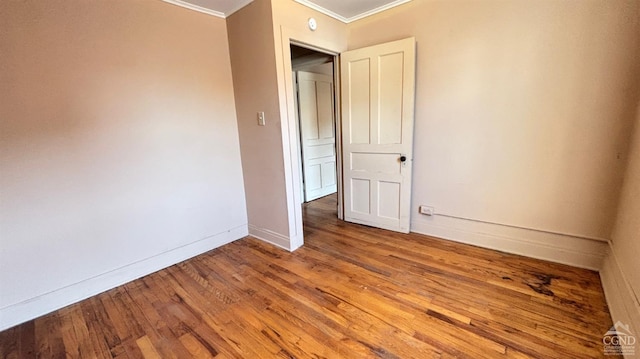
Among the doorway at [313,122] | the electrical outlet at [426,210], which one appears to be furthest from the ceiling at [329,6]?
the electrical outlet at [426,210]

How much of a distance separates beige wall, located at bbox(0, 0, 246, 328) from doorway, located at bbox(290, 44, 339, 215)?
150cm

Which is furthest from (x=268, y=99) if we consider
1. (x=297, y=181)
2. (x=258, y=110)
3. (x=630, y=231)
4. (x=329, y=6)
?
(x=630, y=231)

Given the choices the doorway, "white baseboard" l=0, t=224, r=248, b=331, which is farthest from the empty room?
the doorway

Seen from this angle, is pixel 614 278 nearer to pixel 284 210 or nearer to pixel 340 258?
pixel 340 258

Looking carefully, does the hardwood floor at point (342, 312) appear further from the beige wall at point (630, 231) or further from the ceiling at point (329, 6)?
the ceiling at point (329, 6)

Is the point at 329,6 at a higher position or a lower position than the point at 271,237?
higher

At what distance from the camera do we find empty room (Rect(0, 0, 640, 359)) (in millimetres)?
1689

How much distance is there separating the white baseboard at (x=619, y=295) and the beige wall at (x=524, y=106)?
0.96ft

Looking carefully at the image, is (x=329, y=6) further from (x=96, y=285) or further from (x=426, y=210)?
(x=96, y=285)

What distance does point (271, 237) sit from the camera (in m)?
2.90

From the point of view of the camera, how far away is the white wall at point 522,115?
1.92 m

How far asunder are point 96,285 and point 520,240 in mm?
3624

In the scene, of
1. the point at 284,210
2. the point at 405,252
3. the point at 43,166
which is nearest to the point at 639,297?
the point at 405,252

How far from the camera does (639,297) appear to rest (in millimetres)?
1372
